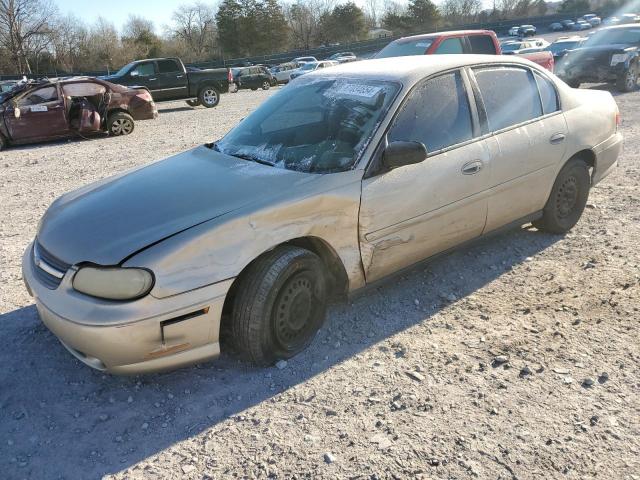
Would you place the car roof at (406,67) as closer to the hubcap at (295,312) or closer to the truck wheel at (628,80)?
the hubcap at (295,312)

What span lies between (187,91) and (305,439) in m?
17.0

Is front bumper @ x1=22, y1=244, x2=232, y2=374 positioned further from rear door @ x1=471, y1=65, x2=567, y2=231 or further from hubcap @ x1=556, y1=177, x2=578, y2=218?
hubcap @ x1=556, y1=177, x2=578, y2=218

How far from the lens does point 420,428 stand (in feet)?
8.20

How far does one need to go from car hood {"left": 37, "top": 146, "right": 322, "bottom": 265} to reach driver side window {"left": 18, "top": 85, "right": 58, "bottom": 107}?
29.0 ft

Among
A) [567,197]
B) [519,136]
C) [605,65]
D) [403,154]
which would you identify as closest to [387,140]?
[403,154]

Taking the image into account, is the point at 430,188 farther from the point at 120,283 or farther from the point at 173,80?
the point at 173,80

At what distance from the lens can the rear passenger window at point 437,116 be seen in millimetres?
3361

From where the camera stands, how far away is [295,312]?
9.97 feet

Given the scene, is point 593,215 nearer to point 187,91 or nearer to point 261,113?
point 261,113

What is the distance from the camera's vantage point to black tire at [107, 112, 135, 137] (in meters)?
11.8

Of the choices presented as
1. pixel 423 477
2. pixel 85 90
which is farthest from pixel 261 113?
pixel 85 90

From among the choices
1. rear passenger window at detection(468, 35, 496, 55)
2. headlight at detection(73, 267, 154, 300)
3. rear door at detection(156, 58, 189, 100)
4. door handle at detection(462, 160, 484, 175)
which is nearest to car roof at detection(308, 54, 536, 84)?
door handle at detection(462, 160, 484, 175)

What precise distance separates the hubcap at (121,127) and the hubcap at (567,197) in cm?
1015

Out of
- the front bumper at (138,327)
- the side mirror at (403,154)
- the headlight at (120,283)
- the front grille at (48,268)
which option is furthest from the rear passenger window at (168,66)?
the headlight at (120,283)
